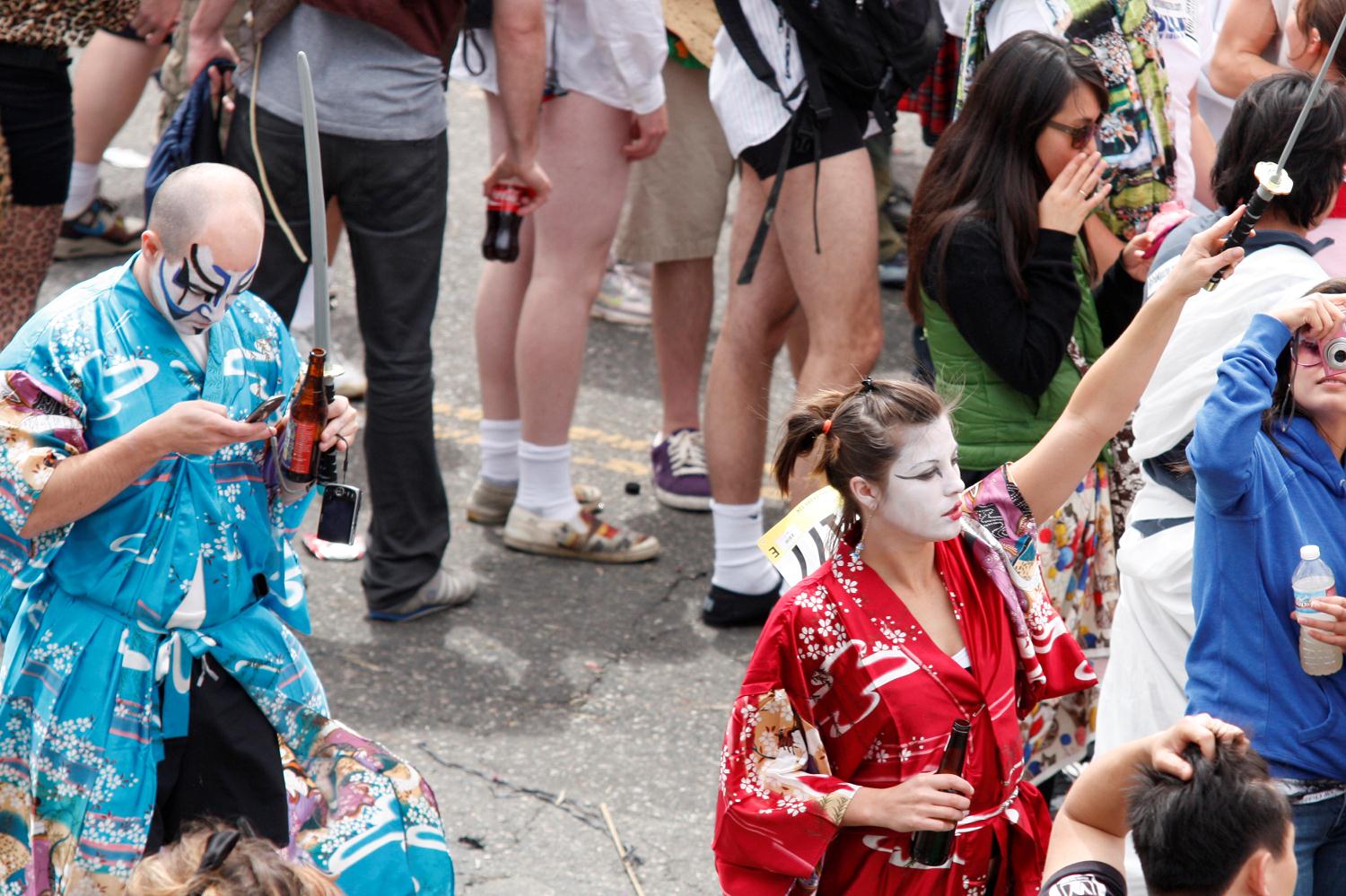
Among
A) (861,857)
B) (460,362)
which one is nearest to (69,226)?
(460,362)

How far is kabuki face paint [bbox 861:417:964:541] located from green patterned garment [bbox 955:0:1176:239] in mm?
1510

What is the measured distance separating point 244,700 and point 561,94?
89.6 inches

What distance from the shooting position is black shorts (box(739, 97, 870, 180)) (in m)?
4.12

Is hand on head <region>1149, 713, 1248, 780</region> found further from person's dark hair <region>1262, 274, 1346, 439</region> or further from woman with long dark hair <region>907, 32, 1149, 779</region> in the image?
woman with long dark hair <region>907, 32, 1149, 779</region>

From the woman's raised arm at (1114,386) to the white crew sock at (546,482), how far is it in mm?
2206

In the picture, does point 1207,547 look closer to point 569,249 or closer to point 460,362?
point 569,249

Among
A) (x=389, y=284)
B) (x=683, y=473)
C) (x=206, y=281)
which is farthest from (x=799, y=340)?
(x=206, y=281)

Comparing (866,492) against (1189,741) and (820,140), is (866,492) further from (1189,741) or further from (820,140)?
(820,140)

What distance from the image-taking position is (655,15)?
445 cm

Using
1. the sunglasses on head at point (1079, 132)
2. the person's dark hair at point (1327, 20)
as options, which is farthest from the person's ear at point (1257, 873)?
the person's dark hair at point (1327, 20)

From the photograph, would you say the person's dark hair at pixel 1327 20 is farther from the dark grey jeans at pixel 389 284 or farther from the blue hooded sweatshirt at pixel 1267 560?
the dark grey jeans at pixel 389 284

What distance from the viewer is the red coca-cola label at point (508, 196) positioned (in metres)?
4.43

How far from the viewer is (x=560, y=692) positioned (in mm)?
4262

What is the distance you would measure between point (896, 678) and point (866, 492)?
0.95ft
